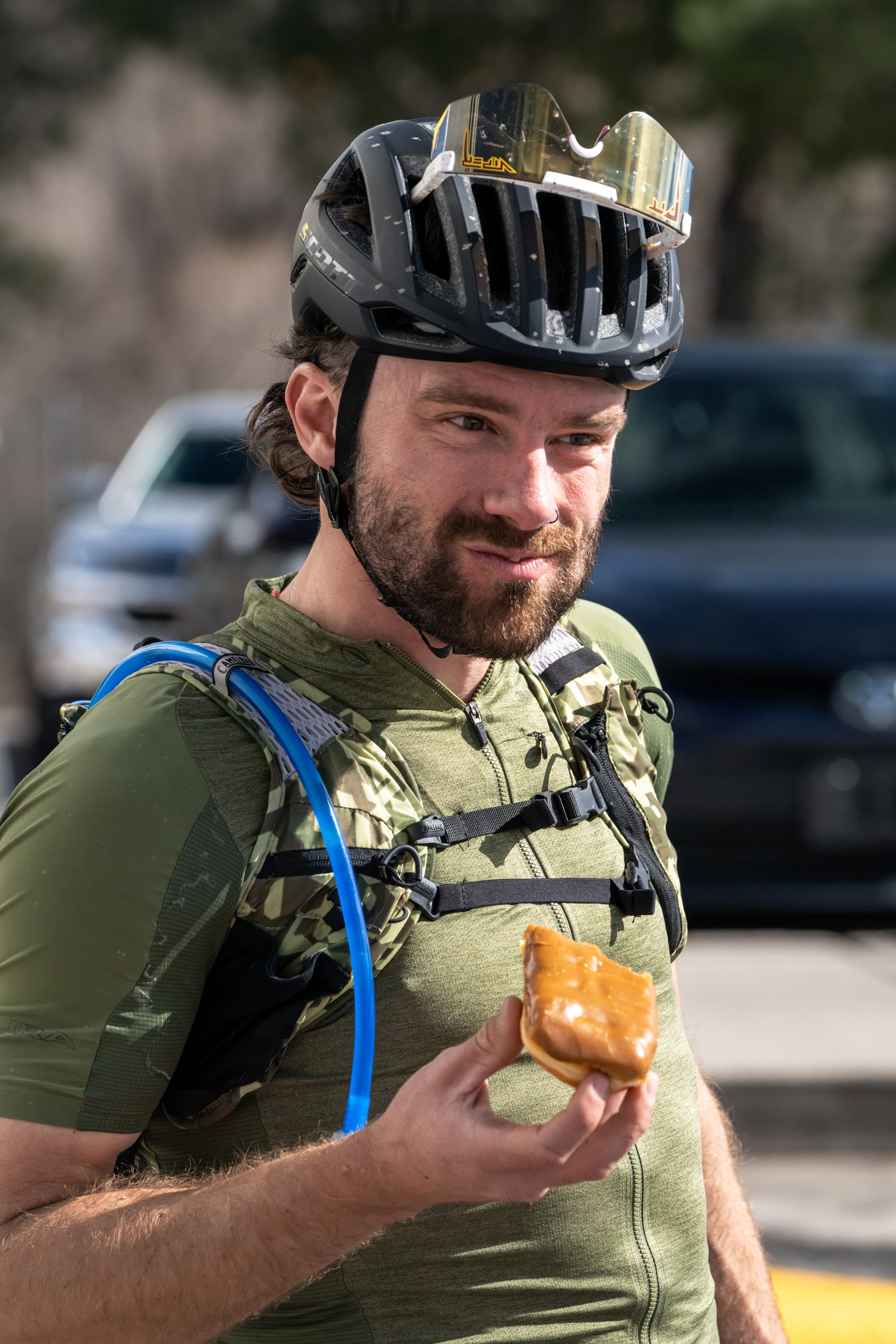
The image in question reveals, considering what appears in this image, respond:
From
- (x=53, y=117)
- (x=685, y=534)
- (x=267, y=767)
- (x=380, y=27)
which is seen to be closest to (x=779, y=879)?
(x=685, y=534)

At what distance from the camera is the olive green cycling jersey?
160cm

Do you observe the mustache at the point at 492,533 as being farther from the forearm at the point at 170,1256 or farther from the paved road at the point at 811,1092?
the paved road at the point at 811,1092

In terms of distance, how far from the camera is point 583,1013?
1.49 meters

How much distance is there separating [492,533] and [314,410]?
34cm

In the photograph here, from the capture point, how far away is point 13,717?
49.3 feet

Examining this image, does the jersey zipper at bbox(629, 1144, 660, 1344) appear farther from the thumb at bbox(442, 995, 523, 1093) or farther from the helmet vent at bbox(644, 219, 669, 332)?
the helmet vent at bbox(644, 219, 669, 332)

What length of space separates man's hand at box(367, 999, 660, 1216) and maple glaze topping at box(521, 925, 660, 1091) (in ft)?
0.05

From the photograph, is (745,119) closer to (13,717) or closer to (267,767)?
(13,717)

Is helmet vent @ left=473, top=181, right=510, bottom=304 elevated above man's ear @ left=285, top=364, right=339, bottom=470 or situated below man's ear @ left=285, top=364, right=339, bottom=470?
above

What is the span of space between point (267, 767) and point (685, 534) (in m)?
4.17

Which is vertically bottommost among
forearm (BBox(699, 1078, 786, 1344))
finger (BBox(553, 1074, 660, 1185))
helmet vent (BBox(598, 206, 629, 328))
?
forearm (BBox(699, 1078, 786, 1344))

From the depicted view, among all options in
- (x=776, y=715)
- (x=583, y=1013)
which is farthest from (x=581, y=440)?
(x=776, y=715)

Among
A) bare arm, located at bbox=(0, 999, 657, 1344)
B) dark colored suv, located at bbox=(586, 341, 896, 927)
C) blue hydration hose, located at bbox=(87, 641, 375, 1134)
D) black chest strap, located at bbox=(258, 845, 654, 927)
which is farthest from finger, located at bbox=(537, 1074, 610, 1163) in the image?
dark colored suv, located at bbox=(586, 341, 896, 927)

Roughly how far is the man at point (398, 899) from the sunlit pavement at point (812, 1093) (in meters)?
1.68
